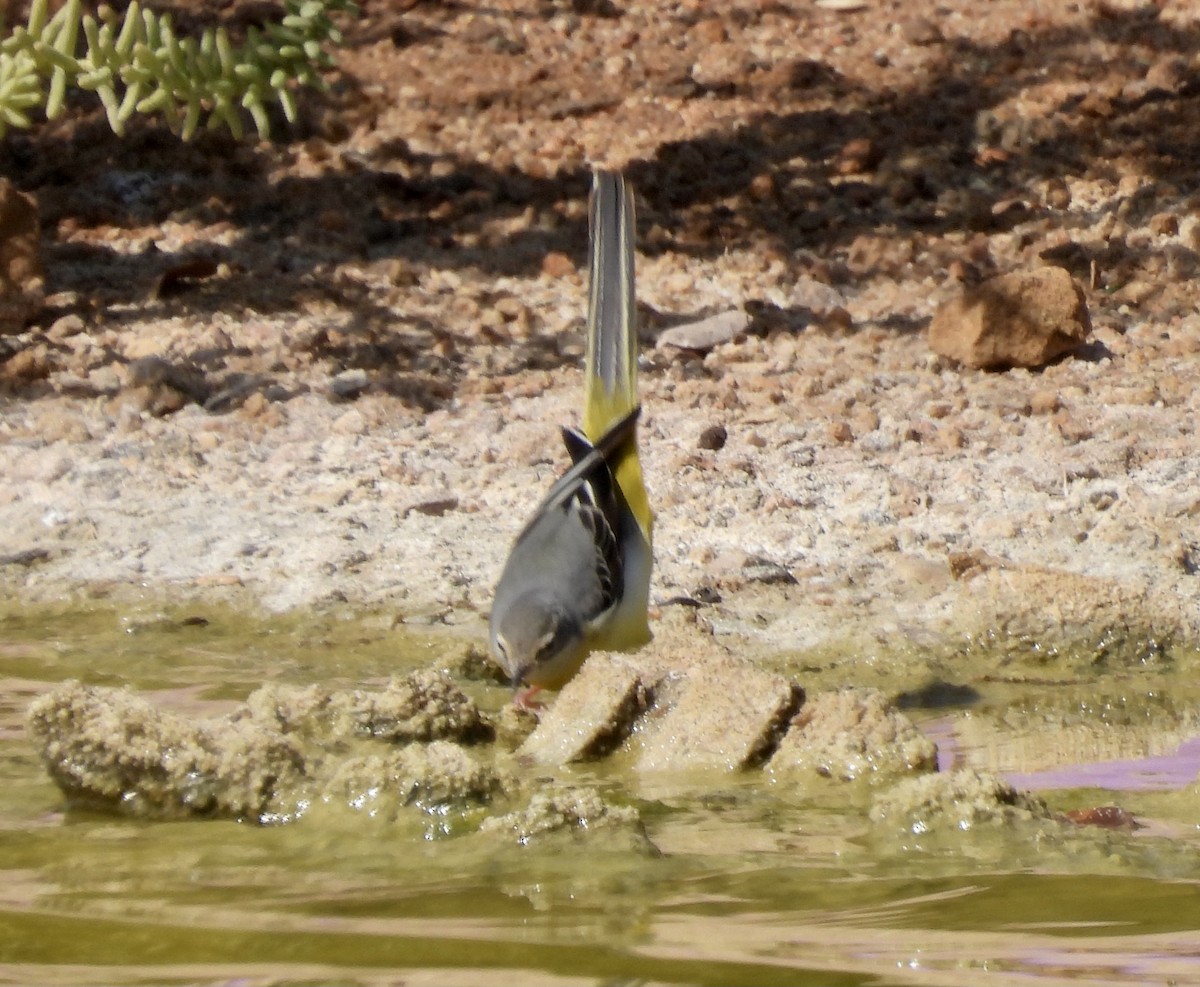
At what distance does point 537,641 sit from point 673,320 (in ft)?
10.7

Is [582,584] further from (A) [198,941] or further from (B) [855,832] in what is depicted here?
(A) [198,941]

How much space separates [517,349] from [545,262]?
849 mm

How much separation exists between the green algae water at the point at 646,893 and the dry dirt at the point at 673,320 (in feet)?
5.05

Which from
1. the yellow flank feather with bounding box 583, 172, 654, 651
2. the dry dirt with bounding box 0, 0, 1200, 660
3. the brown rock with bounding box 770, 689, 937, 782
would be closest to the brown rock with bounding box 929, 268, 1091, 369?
the dry dirt with bounding box 0, 0, 1200, 660

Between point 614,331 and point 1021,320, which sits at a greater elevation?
point 1021,320

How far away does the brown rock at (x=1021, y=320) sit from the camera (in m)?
7.07

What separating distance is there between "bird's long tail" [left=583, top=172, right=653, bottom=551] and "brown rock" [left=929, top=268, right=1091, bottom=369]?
70.2 inches

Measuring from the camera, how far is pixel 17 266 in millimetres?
7613

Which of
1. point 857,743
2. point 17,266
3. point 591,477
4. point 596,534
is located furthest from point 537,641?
point 17,266

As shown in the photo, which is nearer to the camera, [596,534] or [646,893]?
[646,893]

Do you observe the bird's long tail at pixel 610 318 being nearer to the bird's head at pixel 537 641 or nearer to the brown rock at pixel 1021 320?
the bird's head at pixel 537 641

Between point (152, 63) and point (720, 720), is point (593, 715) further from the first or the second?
point (152, 63)

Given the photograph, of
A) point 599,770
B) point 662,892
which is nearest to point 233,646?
point 599,770

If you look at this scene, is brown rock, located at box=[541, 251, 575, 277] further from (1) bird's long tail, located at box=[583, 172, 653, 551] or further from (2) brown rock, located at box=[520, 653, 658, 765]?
(2) brown rock, located at box=[520, 653, 658, 765]
